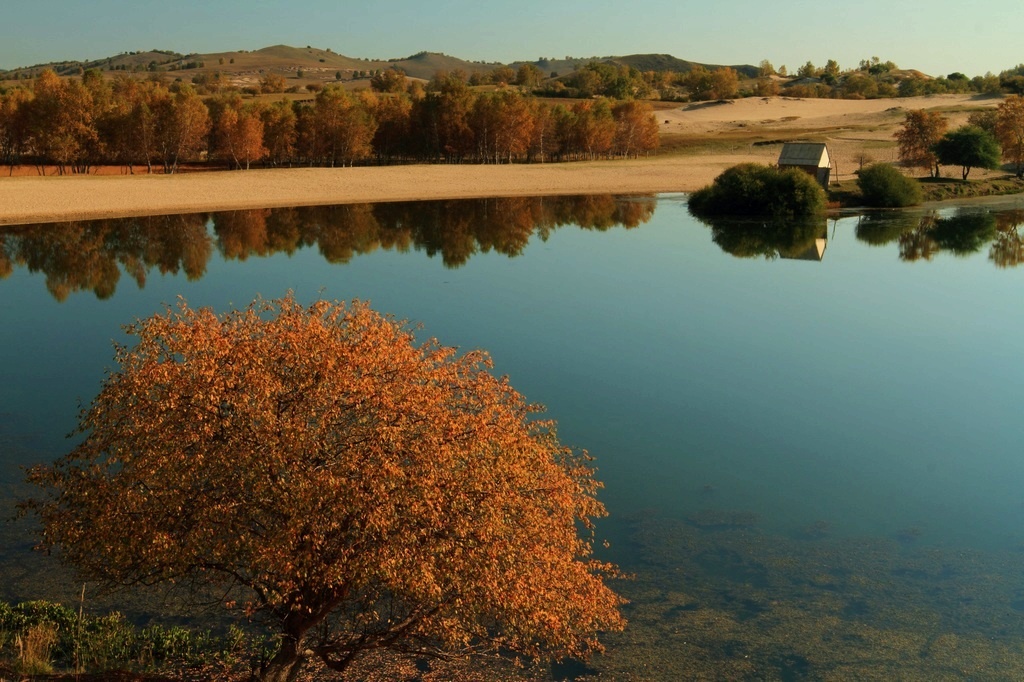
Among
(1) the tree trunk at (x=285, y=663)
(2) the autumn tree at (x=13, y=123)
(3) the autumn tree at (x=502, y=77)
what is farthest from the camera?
(3) the autumn tree at (x=502, y=77)

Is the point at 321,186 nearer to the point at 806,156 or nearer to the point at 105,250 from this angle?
the point at 105,250

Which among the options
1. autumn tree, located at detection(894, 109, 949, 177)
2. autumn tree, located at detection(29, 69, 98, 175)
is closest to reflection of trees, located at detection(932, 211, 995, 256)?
autumn tree, located at detection(894, 109, 949, 177)

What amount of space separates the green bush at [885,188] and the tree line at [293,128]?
3375 cm

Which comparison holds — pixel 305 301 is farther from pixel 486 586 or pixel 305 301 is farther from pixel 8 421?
pixel 486 586

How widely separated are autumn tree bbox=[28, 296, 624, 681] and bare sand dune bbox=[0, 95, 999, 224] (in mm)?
45274

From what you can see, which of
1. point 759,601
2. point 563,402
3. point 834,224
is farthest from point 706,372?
point 834,224

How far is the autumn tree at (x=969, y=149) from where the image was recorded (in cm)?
6556

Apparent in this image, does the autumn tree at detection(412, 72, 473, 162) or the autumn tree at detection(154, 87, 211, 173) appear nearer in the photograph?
the autumn tree at detection(154, 87, 211, 173)

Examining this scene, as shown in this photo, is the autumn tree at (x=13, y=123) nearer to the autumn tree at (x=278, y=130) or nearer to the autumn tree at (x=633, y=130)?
the autumn tree at (x=278, y=130)

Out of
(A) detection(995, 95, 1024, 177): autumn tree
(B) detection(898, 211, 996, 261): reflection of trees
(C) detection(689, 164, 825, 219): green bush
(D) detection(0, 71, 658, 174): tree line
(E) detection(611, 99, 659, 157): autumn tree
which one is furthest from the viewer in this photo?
(E) detection(611, 99, 659, 157): autumn tree

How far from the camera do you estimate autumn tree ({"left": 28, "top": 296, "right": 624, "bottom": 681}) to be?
27.6 ft

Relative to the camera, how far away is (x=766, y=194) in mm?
54406

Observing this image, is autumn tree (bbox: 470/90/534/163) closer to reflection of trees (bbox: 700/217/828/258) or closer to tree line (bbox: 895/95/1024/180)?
tree line (bbox: 895/95/1024/180)

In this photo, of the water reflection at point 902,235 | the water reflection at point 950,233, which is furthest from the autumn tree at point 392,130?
the water reflection at point 950,233
